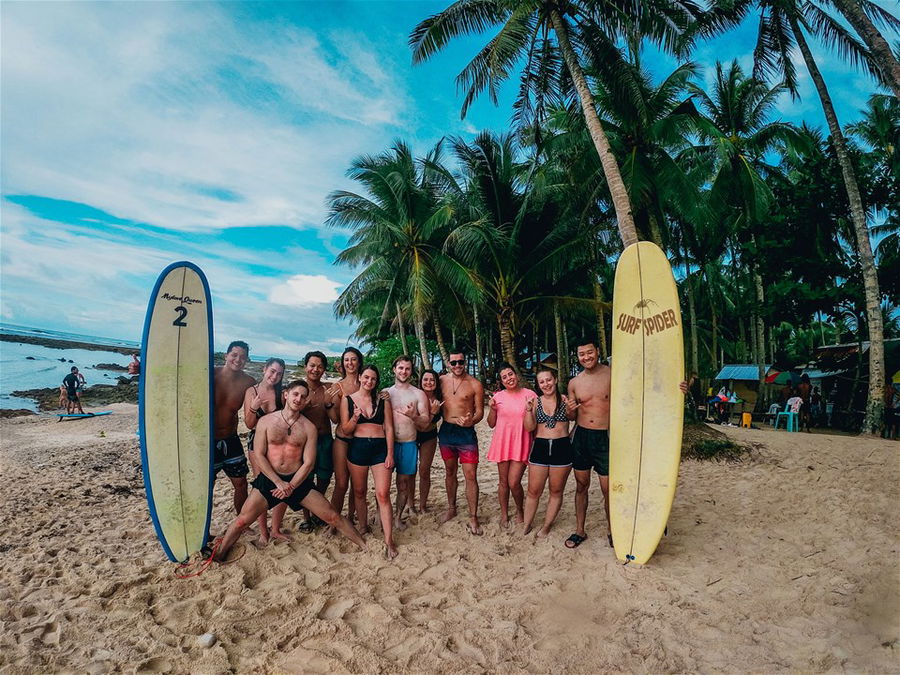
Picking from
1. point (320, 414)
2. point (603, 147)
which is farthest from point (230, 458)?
point (603, 147)

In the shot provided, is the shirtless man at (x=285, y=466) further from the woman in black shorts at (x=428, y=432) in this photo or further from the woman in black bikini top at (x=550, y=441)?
the woman in black bikini top at (x=550, y=441)

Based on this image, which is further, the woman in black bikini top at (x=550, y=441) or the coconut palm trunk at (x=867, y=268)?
the coconut palm trunk at (x=867, y=268)

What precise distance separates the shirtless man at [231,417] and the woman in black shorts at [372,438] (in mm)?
932

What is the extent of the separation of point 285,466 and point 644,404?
113 inches

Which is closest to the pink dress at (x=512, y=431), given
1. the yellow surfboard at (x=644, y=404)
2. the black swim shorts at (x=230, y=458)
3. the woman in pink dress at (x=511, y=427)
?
the woman in pink dress at (x=511, y=427)

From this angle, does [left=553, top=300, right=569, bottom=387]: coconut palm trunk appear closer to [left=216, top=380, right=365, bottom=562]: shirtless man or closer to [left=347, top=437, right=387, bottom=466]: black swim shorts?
[left=347, top=437, right=387, bottom=466]: black swim shorts

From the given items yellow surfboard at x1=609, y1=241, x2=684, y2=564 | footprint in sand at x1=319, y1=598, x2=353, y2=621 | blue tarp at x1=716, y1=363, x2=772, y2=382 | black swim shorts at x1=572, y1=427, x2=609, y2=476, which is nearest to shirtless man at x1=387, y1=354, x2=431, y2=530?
footprint in sand at x1=319, y1=598, x2=353, y2=621

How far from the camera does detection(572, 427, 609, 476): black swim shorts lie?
3.75 meters

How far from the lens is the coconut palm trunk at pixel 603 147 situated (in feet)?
22.0

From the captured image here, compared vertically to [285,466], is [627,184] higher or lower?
higher

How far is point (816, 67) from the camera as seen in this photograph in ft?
32.4

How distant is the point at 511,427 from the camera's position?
397 centimetres

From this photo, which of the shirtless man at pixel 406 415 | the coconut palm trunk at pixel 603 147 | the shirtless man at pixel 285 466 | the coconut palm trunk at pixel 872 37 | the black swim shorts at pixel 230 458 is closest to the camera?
the shirtless man at pixel 285 466

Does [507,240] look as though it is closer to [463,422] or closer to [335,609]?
[463,422]
